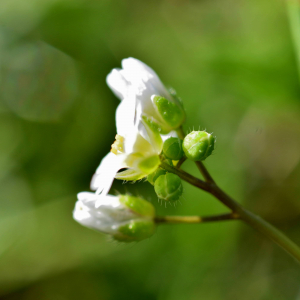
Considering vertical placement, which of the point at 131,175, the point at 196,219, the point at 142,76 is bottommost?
the point at 196,219

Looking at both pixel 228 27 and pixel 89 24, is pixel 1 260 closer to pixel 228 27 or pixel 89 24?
pixel 89 24

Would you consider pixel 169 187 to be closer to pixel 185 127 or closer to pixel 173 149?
pixel 173 149

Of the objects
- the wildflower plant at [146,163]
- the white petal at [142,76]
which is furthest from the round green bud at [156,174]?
the white petal at [142,76]

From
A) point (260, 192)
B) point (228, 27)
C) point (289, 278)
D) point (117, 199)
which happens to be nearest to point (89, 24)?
point (228, 27)

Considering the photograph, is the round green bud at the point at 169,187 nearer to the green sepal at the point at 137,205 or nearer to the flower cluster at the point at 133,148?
the flower cluster at the point at 133,148

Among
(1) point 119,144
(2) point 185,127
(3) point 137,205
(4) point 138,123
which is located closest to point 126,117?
(4) point 138,123

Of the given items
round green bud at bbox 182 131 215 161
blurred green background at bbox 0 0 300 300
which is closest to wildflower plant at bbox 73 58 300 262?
round green bud at bbox 182 131 215 161

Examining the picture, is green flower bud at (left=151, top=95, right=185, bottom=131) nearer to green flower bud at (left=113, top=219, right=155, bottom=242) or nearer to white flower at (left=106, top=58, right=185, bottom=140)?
white flower at (left=106, top=58, right=185, bottom=140)
